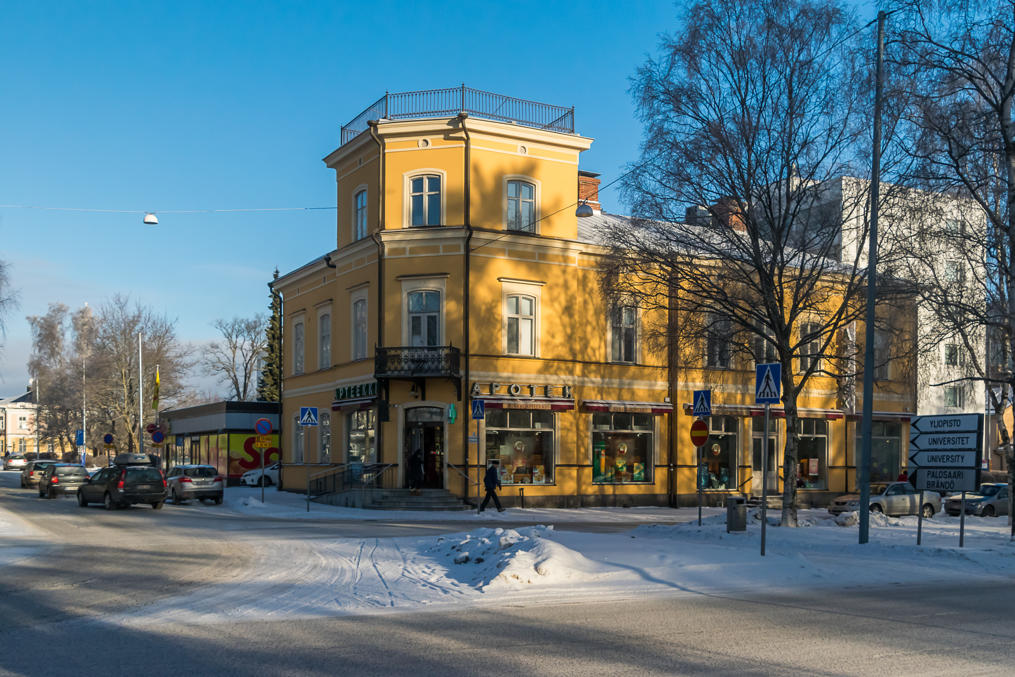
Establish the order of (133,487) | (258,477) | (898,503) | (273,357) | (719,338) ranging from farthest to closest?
(273,357)
(258,477)
(898,503)
(133,487)
(719,338)

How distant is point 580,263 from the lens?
33875 millimetres

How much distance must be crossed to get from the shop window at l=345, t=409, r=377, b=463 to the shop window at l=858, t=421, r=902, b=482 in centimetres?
→ 2121

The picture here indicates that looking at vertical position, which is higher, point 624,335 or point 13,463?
point 624,335

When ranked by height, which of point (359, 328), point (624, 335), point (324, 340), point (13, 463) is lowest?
point (13, 463)

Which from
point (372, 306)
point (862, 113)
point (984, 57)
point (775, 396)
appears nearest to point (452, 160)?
point (372, 306)

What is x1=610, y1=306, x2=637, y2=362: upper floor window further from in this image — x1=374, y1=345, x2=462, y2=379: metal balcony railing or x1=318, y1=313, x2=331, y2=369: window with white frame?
x1=318, y1=313, x2=331, y2=369: window with white frame

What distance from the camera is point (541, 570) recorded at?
43.3 feet

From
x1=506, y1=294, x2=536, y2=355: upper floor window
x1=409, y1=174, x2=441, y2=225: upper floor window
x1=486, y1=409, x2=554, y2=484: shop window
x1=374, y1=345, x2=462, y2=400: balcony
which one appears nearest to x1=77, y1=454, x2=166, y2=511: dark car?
x1=374, y1=345, x2=462, y2=400: balcony

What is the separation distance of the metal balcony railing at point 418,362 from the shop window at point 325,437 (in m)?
6.57

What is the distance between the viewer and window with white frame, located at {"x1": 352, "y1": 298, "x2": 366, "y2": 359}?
34.5 m

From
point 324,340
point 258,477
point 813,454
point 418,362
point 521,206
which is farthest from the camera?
point 258,477

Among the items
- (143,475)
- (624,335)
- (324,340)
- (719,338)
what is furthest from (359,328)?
(719,338)

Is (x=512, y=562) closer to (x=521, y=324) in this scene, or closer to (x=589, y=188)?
(x=521, y=324)

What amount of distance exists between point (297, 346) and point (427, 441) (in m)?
10.8
